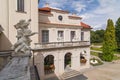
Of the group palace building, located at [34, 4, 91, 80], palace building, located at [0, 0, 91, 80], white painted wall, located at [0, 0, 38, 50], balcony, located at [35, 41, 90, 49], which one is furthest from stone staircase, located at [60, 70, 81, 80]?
white painted wall, located at [0, 0, 38, 50]

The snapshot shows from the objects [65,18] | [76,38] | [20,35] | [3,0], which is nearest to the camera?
[20,35]

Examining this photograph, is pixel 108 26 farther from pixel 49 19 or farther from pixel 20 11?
pixel 20 11

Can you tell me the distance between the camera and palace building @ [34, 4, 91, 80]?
58.5 ft

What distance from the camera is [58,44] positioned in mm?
19281

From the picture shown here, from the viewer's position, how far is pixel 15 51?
20.3 feet

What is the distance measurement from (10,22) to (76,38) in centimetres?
1310

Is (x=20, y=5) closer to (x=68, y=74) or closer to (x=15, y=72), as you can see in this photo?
(x=68, y=74)

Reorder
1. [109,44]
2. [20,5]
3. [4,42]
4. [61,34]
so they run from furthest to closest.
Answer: [109,44] → [61,34] → [20,5] → [4,42]

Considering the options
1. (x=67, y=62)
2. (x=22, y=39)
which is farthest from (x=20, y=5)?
(x=67, y=62)

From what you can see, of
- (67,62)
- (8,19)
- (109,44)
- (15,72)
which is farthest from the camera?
(109,44)

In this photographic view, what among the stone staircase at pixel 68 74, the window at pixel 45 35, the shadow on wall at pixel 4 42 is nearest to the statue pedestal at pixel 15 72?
the shadow on wall at pixel 4 42

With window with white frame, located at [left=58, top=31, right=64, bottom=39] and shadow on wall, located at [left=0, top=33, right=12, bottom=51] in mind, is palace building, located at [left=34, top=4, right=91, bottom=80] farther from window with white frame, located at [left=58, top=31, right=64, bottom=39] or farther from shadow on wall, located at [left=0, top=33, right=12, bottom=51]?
shadow on wall, located at [left=0, top=33, right=12, bottom=51]

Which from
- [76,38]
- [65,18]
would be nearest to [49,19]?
[65,18]

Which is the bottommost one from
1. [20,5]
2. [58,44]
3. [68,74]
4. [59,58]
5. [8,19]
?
→ [68,74]
